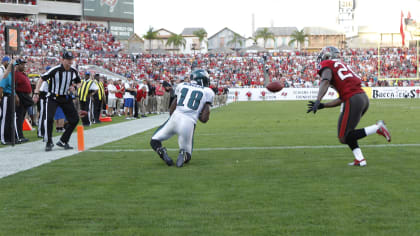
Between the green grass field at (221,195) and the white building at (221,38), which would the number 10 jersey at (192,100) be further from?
the white building at (221,38)

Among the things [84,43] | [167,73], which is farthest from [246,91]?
[84,43]

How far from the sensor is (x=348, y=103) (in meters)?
7.75

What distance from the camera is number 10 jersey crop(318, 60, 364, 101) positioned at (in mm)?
7789

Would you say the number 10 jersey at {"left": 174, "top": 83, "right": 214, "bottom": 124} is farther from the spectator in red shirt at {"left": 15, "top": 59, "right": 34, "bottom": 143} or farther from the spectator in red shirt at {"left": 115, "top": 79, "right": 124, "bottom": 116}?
the spectator in red shirt at {"left": 115, "top": 79, "right": 124, "bottom": 116}

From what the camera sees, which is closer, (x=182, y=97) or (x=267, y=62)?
(x=182, y=97)

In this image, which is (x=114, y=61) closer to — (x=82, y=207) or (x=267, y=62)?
(x=267, y=62)

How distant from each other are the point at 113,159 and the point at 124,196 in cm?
324

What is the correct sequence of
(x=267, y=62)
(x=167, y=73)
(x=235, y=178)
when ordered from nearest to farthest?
(x=235, y=178), (x=167, y=73), (x=267, y=62)

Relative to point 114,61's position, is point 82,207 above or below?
below

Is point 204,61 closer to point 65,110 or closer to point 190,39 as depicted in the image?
point 65,110

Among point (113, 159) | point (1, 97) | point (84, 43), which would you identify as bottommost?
point (113, 159)

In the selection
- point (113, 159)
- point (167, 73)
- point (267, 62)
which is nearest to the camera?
point (113, 159)

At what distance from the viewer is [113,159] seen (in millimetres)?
8859

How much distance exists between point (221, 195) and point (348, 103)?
298cm
